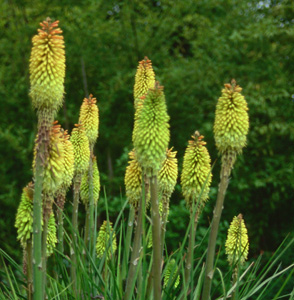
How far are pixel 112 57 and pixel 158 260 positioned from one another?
8417 millimetres

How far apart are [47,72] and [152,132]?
704 mm

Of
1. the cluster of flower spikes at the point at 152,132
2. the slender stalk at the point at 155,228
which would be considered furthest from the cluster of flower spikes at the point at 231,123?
the slender stalk at the point at 155,228

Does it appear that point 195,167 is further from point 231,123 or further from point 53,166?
point 53,166

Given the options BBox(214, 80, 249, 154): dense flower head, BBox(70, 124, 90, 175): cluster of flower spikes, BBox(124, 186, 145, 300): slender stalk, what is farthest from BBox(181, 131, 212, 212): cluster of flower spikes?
BBox(70, 124, 90, 175): cluster of flower spikes

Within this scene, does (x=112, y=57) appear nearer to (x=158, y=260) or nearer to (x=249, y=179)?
(x=249, y=179)

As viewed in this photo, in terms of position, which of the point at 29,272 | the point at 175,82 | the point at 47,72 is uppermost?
the point at 175,82

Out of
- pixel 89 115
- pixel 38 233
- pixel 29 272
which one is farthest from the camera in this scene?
pixel 89 115

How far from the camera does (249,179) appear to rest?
9.60 m

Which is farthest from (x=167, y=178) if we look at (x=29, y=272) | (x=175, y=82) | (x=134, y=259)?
(x=175, y=82)

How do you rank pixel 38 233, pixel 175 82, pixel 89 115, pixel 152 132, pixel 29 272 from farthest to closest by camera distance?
pixel 175 82, pixel 89 115, pixel 29 272, pixel 152 132, pixel 38 233

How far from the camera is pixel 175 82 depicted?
385 inches

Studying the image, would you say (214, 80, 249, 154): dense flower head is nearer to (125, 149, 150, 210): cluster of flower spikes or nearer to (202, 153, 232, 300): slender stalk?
(202, 153, 232, 300): slender stalk

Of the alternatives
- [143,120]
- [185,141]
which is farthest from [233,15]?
[143,120]

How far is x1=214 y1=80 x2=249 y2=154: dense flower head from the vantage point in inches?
116
